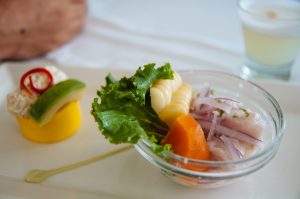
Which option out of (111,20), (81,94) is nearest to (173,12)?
(111,20)

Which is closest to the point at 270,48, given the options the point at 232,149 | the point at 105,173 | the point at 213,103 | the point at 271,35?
the point at 271,35

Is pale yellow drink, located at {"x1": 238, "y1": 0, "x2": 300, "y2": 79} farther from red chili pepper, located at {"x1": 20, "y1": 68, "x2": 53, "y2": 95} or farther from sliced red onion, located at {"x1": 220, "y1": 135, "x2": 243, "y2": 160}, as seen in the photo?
red chili pepper, located at {"x1": 20, "y1": 68, "x2": 53, "y2": 95}

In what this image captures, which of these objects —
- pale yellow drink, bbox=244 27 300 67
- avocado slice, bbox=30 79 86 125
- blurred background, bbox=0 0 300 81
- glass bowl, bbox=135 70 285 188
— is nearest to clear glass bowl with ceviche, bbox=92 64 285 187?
glass bowl, bbox=135 70 285 188

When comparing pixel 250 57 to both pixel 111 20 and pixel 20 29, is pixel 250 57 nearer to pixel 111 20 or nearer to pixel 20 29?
pixel 111 20

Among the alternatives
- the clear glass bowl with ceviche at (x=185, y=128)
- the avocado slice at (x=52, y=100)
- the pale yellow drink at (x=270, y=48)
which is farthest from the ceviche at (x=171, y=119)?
the pale yellow drink at (x=270, y=48)

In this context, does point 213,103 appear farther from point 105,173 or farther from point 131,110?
point 105,173

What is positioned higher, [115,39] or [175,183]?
[115,39]
